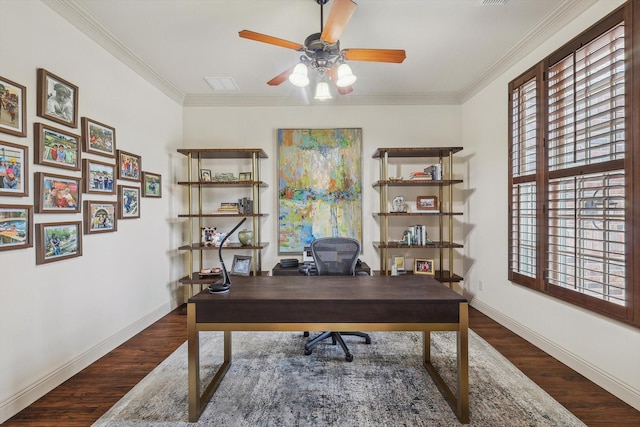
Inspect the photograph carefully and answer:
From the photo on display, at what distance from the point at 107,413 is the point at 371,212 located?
328 cm

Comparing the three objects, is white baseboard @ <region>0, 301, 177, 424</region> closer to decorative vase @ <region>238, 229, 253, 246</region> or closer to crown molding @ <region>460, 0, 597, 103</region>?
decorative vase @ <region>238, 229, 253, 246</region>

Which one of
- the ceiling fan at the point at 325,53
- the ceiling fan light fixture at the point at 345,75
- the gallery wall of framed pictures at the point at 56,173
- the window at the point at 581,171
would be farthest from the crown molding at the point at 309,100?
the ceiling fan light fixture at the point at 345,75

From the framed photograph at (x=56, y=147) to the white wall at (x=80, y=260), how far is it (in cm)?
5

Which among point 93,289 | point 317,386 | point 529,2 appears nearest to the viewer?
point 317,386

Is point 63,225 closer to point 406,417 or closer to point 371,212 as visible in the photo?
point 406,417

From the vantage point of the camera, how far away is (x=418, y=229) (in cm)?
379

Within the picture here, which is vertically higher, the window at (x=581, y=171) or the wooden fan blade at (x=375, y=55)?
the wooden fan blade at (x=375, y=55)

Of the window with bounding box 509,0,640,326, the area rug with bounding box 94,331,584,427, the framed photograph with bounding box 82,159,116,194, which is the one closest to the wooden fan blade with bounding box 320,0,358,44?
the window with bounding box 509,0,640,326

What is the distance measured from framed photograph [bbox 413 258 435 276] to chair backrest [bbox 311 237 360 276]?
1.36m

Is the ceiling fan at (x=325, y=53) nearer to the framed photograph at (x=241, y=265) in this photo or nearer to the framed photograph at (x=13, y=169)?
the framed photograph at (x=13, y=169)

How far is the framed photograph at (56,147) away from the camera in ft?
6.54

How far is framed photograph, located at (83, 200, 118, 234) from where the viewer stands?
2.45 m

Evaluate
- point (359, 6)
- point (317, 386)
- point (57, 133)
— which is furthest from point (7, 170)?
point (359, 6)

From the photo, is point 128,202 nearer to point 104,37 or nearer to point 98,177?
point 98,177
